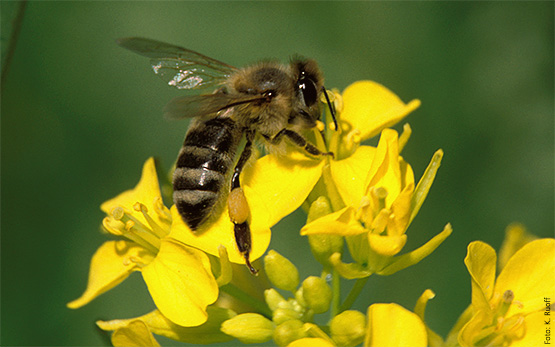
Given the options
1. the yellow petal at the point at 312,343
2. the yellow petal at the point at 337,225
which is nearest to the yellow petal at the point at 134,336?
the yellow petal at the point at 312,343

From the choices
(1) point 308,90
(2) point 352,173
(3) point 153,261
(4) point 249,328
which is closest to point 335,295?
(4) point 249,328

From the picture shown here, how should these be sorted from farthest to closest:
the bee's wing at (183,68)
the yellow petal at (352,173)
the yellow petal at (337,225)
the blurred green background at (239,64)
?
the blurred green background at (239,64) < the bee's wing at (183,68) < the yellow petal at (352,173) < the yellow petal at (337,225)

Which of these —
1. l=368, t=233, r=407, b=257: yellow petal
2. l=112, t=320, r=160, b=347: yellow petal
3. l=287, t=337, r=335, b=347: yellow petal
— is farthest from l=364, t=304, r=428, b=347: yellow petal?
l=112, t=320, r=160, b=347: yellow petal

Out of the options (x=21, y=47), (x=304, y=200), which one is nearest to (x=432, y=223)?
(x=304, y=200)

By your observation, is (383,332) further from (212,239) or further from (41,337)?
(41,337)

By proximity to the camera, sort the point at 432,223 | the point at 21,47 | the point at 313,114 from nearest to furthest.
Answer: the point at 313,114 < the point at 432,223 < the point at 21,47

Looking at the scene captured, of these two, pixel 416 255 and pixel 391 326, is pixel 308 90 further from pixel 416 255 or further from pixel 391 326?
pixel 391 326

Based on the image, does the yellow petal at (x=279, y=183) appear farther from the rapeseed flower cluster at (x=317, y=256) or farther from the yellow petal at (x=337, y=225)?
the yellow petal at (x=337, y=225)
